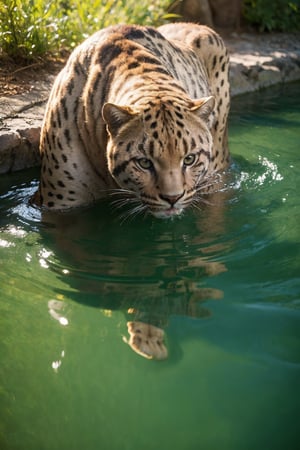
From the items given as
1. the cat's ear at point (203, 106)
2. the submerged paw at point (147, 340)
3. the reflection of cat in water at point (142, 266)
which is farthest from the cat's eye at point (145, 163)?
the submerged paw at point (147, 340)

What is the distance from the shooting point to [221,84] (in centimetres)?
698

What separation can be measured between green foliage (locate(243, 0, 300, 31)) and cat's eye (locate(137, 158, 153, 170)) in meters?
9.01

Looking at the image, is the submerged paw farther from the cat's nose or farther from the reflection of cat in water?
the cat's nose

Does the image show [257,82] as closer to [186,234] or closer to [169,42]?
[169,42]

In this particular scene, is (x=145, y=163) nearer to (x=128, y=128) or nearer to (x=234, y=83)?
(x=128, y=128)

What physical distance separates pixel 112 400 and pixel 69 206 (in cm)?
247

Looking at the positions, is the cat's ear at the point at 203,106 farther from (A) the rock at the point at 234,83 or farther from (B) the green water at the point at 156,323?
(A) the rock at the point at 234,83

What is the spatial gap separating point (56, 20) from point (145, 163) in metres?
5.04

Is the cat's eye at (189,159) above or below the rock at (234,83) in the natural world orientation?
above

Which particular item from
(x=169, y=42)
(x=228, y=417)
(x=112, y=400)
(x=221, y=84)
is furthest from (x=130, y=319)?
(x=221, y=84)

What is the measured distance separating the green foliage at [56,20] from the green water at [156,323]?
9.69ft

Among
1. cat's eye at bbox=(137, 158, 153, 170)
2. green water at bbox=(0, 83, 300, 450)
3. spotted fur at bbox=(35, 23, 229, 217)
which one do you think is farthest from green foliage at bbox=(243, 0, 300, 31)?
cat's eye at bbox=(137, 158, 153, 170)

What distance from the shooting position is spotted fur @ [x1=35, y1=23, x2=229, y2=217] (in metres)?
4.50

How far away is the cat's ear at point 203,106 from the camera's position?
4660 mm
